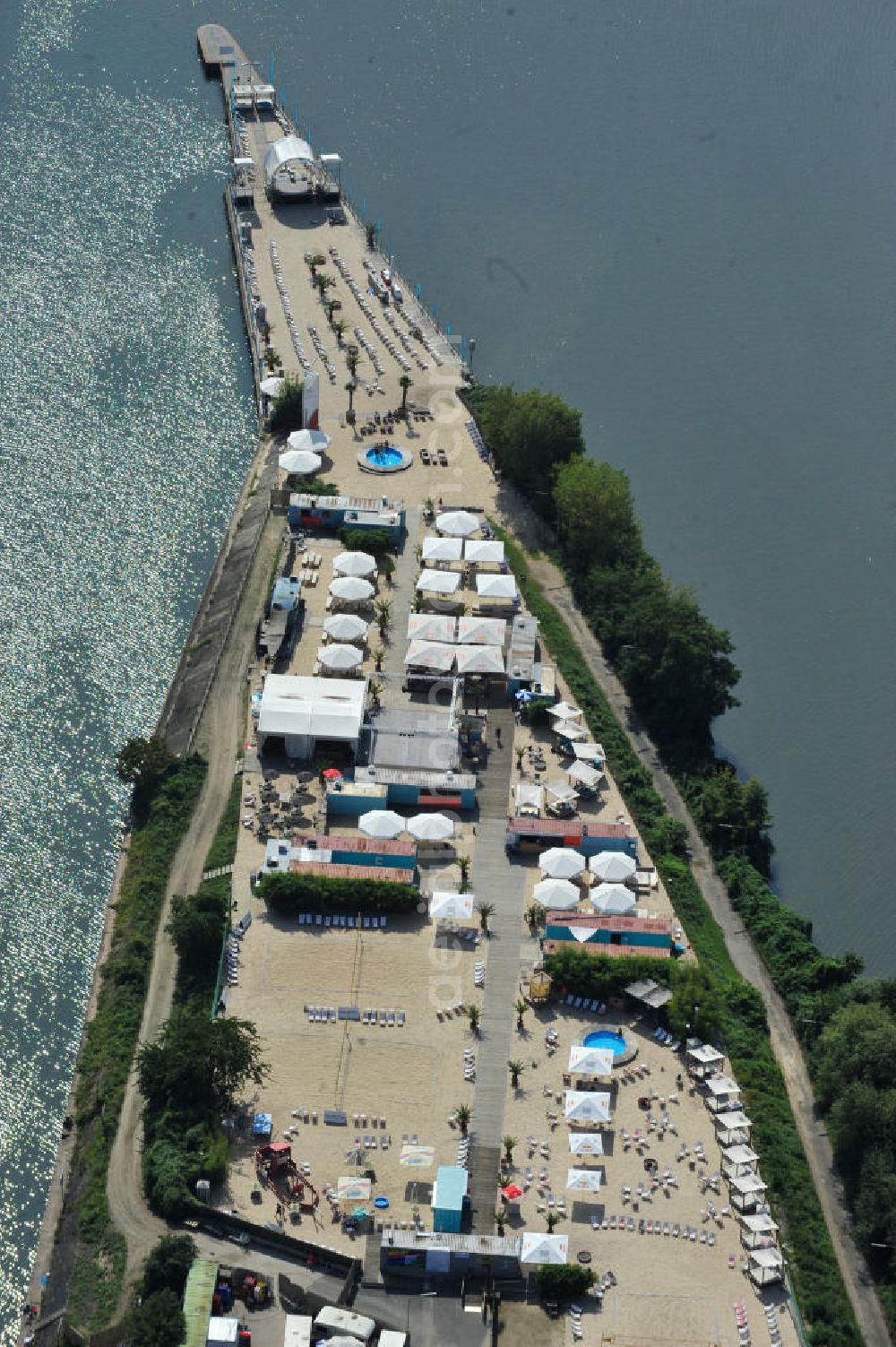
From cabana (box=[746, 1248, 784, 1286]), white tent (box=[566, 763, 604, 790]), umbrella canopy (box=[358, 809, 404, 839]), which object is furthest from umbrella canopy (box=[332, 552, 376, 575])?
cabana (box=[746, 1248, 784, 1286])

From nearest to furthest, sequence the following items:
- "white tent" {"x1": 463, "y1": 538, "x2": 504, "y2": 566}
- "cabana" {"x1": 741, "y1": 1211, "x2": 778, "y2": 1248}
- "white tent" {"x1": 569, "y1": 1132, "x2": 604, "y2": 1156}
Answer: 1. "cabana" {"x1": 741, "y1": 1211, "x2": 778, "y2": 1248}
2. "white tent" {"x1": 569, "y1": 1132, "x2": 604, "y2": 1156}
3. "white tent" {"x1": 463, "y1": 538, "x2": 504, "y2": 566}

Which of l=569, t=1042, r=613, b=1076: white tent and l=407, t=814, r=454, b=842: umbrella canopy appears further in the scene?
l=407, t=814, r=454, b=842: umbrella canopy

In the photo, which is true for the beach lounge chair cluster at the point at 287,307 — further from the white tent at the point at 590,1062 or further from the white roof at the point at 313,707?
the white tent at the point at 590,1062

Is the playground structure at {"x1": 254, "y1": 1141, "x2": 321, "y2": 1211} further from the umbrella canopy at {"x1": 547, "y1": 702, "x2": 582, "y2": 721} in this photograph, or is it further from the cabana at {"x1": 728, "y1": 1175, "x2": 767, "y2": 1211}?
the umbrella canopy at {"x1": 547, "y1": 702, "x2": 582, "y2": 721}

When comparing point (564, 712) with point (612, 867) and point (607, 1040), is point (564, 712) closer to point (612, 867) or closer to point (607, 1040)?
point (612, 867)

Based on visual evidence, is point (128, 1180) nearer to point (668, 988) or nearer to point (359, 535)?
point (668, 988)

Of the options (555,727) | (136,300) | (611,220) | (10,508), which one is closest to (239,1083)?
(555,727)
